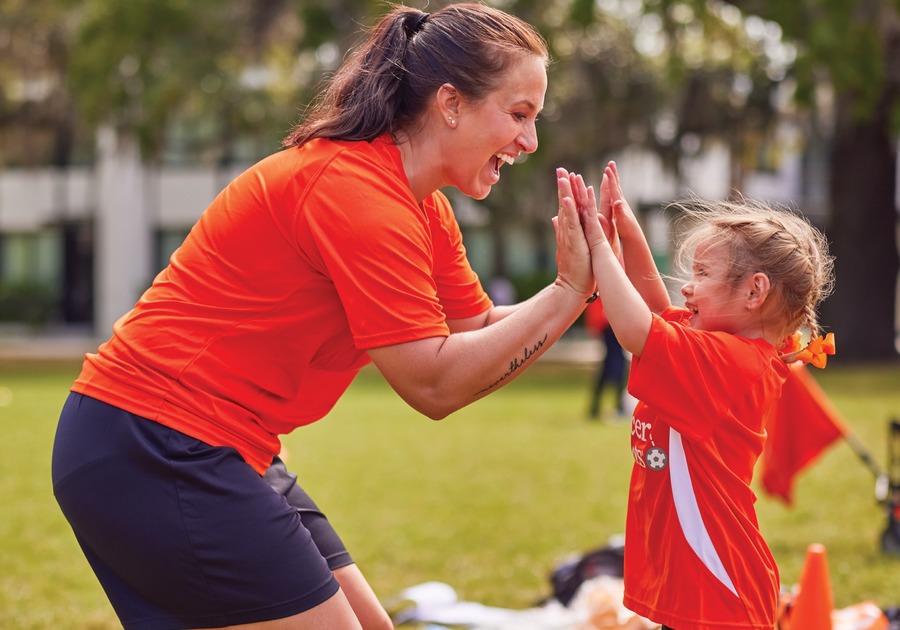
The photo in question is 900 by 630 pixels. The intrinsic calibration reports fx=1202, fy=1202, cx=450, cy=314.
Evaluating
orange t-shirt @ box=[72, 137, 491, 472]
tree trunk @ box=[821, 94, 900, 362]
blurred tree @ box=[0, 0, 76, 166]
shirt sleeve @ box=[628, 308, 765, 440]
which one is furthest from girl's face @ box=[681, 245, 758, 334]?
blurred tree @ box=[0, 0, 76, 166]

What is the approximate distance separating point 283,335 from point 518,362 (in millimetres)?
498

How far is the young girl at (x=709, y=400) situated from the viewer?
8.88 feet

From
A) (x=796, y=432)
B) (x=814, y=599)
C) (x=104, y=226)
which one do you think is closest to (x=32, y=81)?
(x=104, y=226)

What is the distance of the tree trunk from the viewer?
2030 centimetres

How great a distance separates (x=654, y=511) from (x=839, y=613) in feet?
6.78

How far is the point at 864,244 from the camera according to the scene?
2078 cm

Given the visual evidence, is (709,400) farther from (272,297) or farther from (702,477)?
(272,297)

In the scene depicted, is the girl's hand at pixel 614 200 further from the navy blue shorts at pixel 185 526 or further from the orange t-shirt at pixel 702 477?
the navy blue shorts at pixel 185 526

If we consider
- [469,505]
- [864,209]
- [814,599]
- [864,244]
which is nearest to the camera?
[814,599]

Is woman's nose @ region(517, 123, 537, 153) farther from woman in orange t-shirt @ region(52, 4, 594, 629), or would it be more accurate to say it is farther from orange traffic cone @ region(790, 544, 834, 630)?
orange traffic cone @ region(790, 544, 834, 630)

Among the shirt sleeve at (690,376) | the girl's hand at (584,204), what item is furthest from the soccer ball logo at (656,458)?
the girl's hand at (584,204)

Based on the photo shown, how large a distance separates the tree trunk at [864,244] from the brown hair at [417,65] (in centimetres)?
1860

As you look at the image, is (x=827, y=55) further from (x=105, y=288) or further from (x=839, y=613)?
(x=105, y=288)

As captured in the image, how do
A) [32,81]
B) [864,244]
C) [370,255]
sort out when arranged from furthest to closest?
1. [32,81]
2. [864,244]
3. [370,255]
